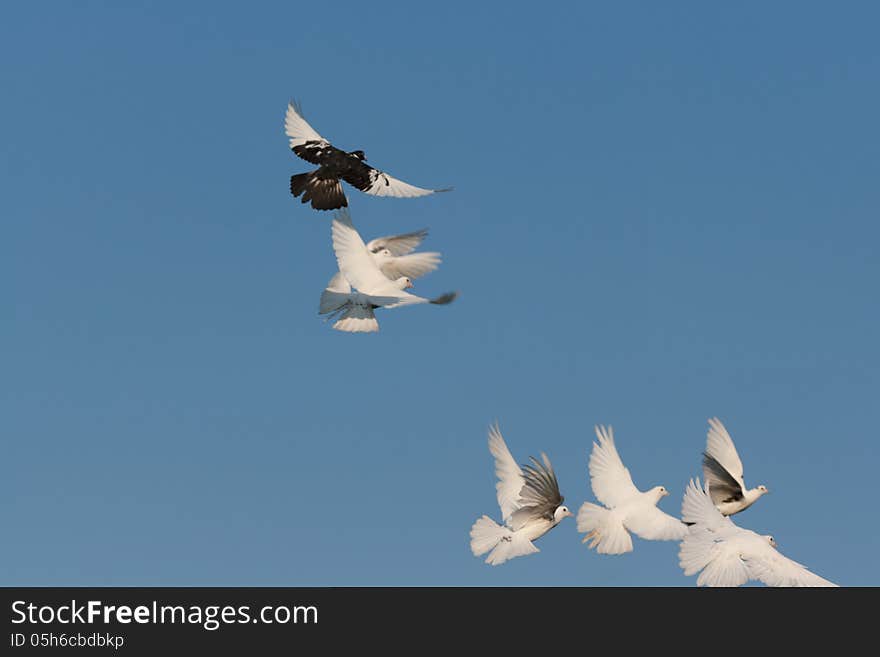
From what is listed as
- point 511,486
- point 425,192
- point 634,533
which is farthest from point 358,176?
point 634,533

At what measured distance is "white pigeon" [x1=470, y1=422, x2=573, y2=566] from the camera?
34312 mm

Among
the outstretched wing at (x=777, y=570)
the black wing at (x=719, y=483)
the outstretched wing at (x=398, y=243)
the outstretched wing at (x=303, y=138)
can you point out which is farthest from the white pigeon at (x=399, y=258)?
the outstretched wing at (x=777, y=570)

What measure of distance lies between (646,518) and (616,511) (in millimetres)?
691

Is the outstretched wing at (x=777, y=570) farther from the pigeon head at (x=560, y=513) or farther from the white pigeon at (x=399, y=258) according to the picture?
the white pigeon at (x=399, y=258)

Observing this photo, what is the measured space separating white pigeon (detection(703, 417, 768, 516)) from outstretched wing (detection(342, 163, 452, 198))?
880 cm

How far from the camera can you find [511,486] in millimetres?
37188

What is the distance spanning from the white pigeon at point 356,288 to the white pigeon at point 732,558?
7657 millimetres

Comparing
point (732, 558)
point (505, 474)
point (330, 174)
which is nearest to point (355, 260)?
point (330, 174)

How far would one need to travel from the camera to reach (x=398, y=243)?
40.6 metres

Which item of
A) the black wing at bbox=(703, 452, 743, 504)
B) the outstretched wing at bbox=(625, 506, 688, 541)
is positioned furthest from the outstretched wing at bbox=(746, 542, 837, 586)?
the black wing at bbox=(703, 452, 743, 504)

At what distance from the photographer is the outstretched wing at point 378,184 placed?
38312 millimetres
